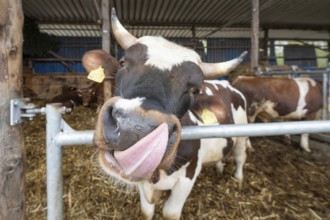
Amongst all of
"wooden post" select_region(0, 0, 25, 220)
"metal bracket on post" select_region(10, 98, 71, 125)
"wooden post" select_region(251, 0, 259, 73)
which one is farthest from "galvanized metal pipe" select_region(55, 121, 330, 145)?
"wooden post" select_region(251, 0, 259, 73)

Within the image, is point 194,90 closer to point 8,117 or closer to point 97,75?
point 97,75

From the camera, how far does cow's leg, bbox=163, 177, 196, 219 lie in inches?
92.4

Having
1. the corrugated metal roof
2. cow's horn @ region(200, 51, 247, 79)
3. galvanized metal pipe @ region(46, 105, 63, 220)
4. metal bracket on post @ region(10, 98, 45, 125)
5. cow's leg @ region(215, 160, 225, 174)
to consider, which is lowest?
cow's leg @ region(215, 160, 225, 174)

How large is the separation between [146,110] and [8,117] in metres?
0.66

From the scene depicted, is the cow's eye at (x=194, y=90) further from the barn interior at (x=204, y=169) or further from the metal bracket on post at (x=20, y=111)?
the metal bracket on post at (x=20, y=111)

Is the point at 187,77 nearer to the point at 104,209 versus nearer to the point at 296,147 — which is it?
the point at 104,209

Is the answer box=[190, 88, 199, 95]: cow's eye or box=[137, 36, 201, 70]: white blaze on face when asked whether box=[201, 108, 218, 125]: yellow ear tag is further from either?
box=[137, 36, 201, 70]: white blaze on face

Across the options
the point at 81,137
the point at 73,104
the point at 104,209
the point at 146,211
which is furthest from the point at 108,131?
the point at 73,104

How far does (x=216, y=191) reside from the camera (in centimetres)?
344

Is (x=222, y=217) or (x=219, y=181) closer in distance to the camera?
(x=222, y=217)

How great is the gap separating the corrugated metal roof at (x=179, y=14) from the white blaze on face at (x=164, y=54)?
6452 millimetres

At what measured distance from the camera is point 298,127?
50.7 inches

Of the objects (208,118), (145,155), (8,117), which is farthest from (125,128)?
(208,118)

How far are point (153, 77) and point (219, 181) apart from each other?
2.49 meters
